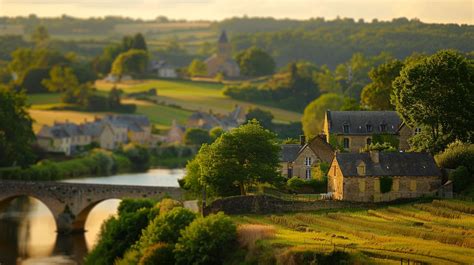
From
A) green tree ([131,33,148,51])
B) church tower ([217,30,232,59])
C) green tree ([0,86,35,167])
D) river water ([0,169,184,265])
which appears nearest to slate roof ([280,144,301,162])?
river water ([0,169,184,265])

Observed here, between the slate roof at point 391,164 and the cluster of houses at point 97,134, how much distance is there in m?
54.4

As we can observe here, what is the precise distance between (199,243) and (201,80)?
113 meters

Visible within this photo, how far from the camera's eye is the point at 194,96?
467 feet

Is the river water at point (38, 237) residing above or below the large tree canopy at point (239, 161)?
below

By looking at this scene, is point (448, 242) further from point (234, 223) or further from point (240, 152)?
point (240, 152)

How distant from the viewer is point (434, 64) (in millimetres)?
64000

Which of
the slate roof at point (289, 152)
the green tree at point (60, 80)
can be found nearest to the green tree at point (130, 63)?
the green tree at point (60, 80)

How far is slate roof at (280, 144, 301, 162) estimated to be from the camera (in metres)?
65.6

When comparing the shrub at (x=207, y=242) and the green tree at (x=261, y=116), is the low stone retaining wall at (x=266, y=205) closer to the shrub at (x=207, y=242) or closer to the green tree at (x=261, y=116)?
the shrub at (x=207, y=242)

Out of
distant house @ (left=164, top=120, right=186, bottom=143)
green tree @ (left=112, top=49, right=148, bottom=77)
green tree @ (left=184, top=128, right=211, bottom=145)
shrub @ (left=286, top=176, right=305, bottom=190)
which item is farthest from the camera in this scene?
green tree @ (left=112, top=49, right=148, bottom=77)

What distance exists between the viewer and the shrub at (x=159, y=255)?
164 ft

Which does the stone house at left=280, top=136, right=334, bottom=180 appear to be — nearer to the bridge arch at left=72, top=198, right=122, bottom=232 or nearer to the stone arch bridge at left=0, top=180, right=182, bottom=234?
the stone arch bridge at left=0, top=180, right=182, bottom=234

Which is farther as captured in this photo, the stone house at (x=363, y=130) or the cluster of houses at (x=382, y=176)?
the stone house at (x=363, y=130)

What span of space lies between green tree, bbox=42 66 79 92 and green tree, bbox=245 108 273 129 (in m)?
25.6
